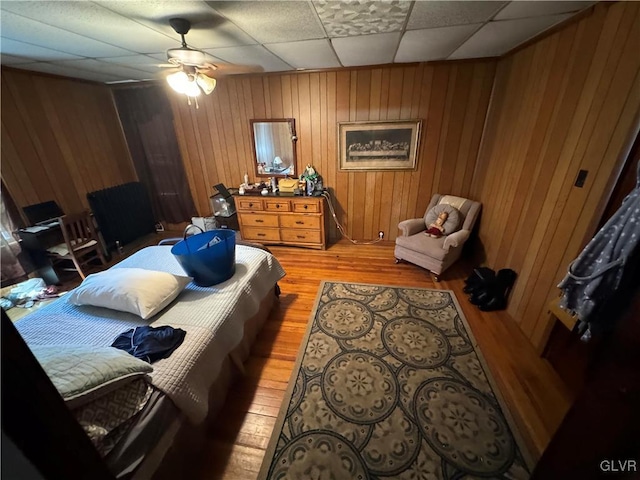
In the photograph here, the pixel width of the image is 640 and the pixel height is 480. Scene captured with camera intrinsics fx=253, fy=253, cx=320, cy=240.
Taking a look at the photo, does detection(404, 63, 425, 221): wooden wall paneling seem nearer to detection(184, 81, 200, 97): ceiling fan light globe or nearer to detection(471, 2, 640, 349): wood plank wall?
detection(471, 2, 640, 349): wood plank wall

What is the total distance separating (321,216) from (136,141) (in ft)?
9.97

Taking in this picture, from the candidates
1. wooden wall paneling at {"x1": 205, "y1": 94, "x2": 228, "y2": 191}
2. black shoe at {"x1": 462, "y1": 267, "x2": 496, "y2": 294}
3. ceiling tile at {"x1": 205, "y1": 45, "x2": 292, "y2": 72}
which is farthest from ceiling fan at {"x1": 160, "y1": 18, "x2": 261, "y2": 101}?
black shoe at {"x1": 462, "y1": 267, "x2": 496, "y2": 294}

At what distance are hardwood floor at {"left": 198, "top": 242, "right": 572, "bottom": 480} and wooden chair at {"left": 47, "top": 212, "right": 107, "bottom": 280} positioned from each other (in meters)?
2.27

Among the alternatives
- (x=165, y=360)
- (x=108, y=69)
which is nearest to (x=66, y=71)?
(x=108, y=69)

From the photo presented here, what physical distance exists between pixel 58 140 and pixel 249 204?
90.3 inches

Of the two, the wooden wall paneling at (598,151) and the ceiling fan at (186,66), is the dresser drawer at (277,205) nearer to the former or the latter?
the ceiling fan at (186,66)

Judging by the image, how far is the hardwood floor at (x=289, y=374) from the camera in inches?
53.9

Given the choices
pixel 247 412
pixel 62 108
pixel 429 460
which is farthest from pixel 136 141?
pixel 429 460

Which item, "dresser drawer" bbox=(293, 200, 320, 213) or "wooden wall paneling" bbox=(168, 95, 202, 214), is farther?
"wooden wall paneling" bbox=(168, 95, 202, 214)

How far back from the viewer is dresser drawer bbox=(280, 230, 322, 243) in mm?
3467

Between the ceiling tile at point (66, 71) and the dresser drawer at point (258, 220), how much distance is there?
7.65 feet

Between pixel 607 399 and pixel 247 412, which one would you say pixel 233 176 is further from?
pixel 607 399

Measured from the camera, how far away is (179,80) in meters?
1.84

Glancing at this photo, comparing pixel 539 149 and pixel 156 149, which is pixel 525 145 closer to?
pixel 539 149
